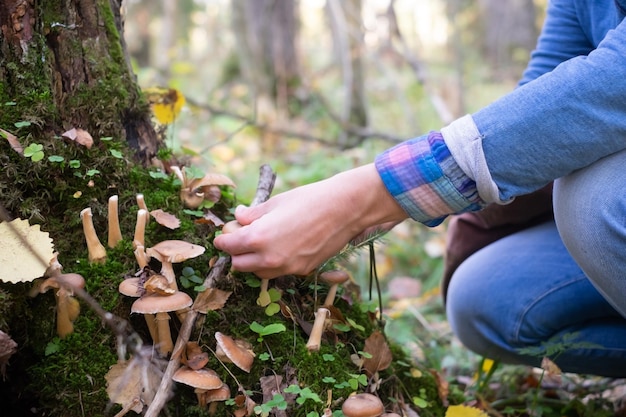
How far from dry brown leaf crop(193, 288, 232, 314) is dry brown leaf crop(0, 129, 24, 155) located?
57 cm

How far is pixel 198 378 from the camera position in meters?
1.28

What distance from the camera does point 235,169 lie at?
5.28m

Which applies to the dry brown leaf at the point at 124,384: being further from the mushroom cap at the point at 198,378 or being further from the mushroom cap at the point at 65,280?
the mushroom cap at the point at 65,280

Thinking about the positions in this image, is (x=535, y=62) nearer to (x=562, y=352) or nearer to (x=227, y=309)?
(x=562, y=352)

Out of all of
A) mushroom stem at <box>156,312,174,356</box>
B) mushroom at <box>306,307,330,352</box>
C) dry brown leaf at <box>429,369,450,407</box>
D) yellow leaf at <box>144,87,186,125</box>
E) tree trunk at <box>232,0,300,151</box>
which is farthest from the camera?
tree trunk at <box>232,0,300,151</box>

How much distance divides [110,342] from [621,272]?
3.89 ft

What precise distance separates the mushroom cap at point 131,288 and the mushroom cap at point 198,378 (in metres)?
0.19

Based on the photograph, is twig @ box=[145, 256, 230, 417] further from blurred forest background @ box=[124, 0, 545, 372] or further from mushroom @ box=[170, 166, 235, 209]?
blurred forest background @ box=[124, 0, 545, 372]

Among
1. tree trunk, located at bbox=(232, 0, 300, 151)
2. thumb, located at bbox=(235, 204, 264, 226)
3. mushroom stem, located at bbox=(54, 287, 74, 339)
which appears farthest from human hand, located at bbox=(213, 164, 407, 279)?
tree trunk, located at bbox=(232, 0, 300, 151)

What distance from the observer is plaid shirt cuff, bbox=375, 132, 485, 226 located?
51.5 inches

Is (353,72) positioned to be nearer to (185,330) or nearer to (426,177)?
(426,177)

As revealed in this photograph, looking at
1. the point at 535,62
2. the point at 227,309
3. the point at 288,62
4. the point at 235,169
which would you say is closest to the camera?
the point at 227,309

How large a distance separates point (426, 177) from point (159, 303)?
0.64m

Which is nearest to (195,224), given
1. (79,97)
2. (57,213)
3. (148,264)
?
(148,264)
